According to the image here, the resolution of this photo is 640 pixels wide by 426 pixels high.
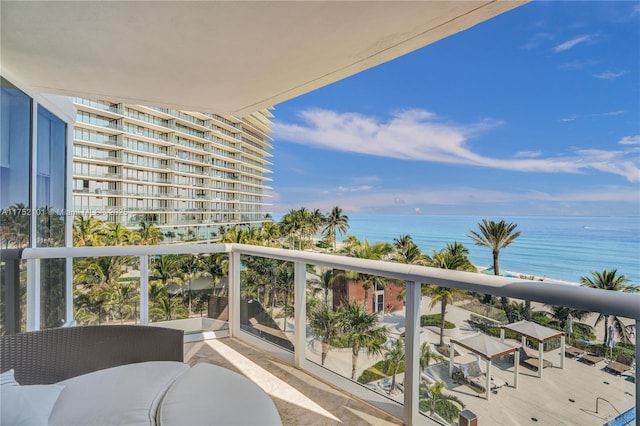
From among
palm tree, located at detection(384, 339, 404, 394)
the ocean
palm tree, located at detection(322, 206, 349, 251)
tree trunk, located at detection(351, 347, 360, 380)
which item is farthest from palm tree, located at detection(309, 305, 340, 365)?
palm tree, located at detection(322, 206, 349, 251)

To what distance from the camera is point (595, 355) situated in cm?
163

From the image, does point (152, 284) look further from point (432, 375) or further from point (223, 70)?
point (432, 375)

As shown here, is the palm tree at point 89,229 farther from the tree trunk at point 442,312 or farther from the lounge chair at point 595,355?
the lounge chair at point 595,355

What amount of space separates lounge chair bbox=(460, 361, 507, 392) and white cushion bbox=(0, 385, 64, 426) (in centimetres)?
215

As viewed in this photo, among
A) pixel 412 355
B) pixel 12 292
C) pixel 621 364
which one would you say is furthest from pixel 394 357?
pixel 12 292

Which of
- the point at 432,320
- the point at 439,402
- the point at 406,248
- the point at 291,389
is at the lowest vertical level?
the point at 406,248

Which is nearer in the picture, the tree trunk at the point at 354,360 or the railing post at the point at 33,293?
the tree trunk at the point at 354,360

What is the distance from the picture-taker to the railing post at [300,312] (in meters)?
3.12

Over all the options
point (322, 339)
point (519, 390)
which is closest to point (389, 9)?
point (519, 390)

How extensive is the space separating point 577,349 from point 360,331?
1476 millimetres

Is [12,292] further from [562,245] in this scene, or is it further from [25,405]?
[562,245]

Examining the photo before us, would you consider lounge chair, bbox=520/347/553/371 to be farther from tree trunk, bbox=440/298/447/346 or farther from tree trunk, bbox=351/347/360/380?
tree trunk, bbox=351/347/360/380

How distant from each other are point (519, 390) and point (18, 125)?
4444 millimetres

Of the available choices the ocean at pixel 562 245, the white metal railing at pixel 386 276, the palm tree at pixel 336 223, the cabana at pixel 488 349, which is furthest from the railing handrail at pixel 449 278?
the palm tree at pixel 336 223
